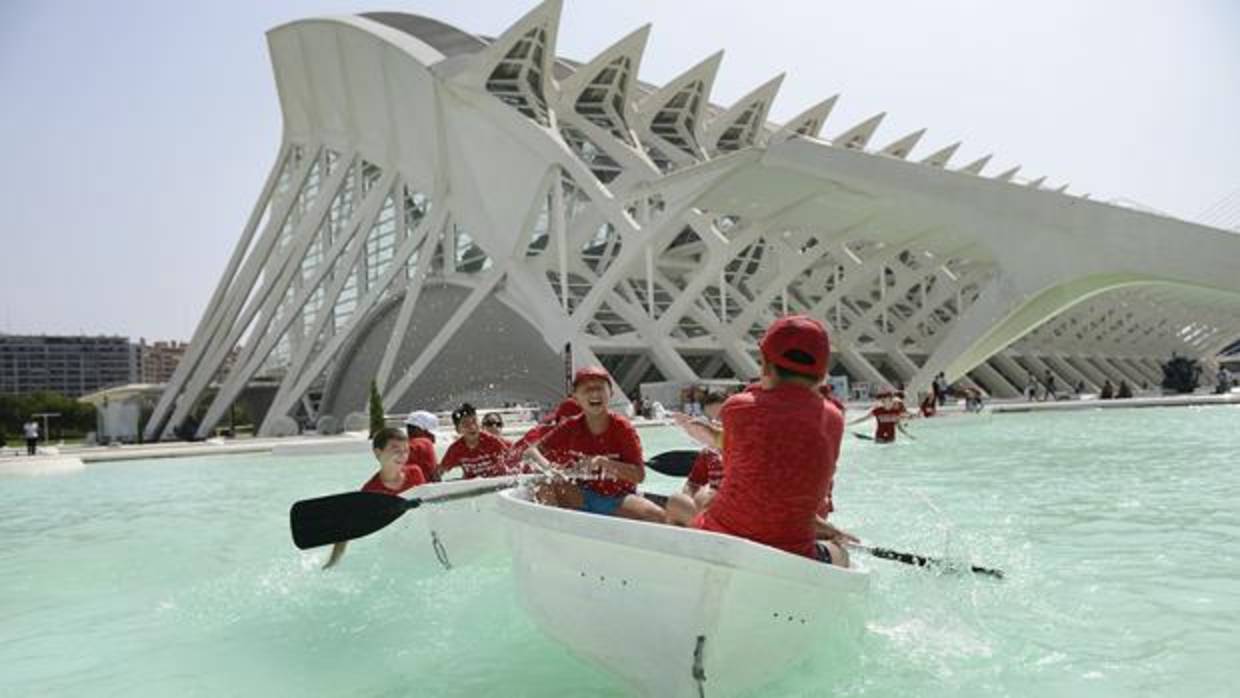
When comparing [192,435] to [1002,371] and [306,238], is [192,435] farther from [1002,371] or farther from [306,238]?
[1002,371]

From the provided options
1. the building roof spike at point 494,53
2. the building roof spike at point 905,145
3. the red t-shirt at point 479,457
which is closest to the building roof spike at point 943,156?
the building roof spike at point 905,145

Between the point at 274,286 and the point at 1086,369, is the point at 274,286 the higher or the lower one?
the higher one

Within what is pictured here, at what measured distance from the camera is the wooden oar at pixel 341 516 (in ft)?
18.3

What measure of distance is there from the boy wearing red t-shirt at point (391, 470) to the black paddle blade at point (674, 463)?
175cm

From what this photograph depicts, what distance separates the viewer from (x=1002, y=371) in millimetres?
45188

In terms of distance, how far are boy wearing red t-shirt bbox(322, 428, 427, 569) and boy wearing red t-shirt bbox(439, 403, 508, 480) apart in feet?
A: 2.01

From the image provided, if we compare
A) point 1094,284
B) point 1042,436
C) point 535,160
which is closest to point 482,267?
point 535,160

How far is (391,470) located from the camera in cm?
690

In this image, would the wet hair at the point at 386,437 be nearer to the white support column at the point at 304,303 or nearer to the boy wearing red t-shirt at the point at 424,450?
the boy wearing red t-shirt at the point at 424,450

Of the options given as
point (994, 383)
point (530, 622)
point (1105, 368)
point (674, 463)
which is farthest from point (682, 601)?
point (1105, 368)

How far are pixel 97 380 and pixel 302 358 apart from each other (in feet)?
361

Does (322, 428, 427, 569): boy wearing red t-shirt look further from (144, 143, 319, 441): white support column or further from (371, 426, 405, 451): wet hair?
(144, 143, 319, 441): white support column

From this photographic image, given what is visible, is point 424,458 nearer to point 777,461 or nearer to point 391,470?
point 391,470

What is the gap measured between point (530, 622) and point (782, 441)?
234cm
